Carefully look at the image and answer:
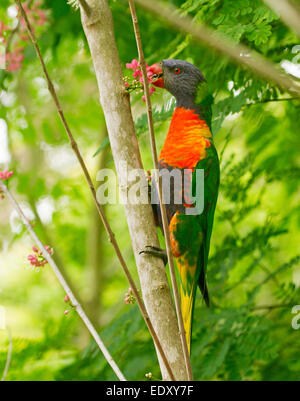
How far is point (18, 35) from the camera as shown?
271 cm

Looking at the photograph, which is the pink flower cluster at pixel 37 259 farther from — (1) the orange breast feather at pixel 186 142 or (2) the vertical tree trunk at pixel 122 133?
(1) the orange breast feather at pixel 186 142

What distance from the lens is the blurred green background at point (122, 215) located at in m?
2.12

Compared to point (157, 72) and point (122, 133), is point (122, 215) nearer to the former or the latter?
point (157, 72)

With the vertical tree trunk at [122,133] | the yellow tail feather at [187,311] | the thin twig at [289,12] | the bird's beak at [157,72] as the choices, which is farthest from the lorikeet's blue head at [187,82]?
the thin twig at [289,12]

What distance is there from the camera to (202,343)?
2.16 meters

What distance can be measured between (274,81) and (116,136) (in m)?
0.76

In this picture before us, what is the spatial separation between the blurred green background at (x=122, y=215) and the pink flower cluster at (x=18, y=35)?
0.23 feet

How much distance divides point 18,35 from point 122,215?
5.72 ft

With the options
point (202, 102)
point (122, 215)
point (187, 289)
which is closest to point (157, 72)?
point (202, 102)

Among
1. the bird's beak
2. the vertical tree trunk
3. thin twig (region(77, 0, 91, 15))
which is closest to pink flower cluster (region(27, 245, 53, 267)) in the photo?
the vertical tree trunk

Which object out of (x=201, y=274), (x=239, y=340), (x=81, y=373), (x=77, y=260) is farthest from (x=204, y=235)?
(x=77, y=260)

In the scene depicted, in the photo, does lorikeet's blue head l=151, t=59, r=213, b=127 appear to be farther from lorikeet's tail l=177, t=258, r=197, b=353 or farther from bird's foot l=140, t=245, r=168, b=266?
bird's foot l=140, t=245, r=168, b=266

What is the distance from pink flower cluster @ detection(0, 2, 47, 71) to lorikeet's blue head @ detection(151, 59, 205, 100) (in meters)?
0.84

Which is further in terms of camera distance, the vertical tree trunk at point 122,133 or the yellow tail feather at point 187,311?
A: the yellow tail feather at point 187,311
